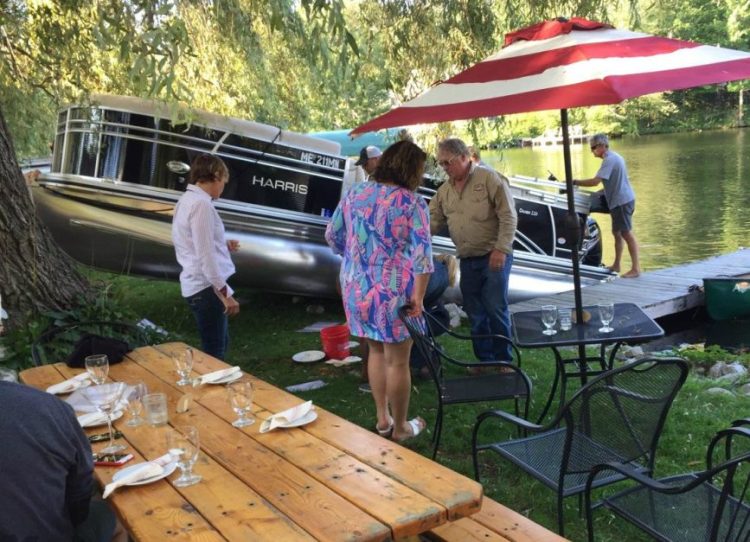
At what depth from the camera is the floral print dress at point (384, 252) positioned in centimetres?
370

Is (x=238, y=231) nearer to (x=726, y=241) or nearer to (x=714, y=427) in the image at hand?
(x=714, y=427)

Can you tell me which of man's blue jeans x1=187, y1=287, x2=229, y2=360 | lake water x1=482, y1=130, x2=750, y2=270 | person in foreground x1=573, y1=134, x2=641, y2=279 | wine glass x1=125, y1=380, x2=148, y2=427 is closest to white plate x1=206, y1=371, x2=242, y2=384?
wine glass x1=125, y1=380, x2=148, y2=427

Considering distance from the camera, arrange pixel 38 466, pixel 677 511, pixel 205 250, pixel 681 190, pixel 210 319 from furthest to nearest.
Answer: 1. pixel 681 190
2. pixel 210 319
3. pixel 205 250
4. pixel 677 511
5. pixel 38 466

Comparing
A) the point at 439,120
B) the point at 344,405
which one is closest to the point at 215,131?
the point at 344,405

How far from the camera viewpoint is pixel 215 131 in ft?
23.4

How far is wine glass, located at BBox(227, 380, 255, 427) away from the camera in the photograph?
8.56 feet

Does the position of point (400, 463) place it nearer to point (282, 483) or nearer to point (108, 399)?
point (282, 483)

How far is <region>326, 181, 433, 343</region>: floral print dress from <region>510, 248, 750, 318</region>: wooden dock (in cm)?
429

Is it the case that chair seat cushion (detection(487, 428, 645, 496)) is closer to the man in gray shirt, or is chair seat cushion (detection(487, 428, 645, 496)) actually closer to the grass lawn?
the grass lawn

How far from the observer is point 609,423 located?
271cm

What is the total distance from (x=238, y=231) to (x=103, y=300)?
1900 mm

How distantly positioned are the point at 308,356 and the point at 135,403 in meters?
3.59

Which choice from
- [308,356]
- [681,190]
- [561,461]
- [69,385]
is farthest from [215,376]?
[681,190]

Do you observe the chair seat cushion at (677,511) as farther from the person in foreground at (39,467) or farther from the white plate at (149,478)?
the person in foreground at (39,467)
